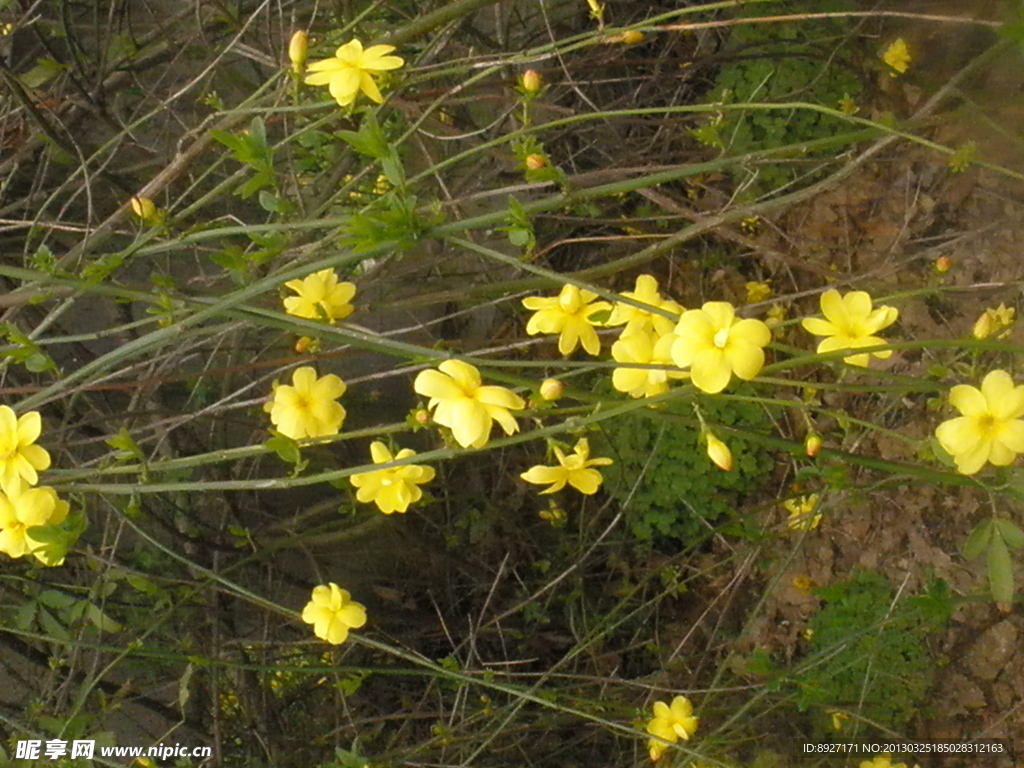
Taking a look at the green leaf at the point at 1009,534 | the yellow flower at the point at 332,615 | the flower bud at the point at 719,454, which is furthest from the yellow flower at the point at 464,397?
the yellow flower at the point at 332,615

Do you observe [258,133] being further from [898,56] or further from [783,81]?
[783,81]

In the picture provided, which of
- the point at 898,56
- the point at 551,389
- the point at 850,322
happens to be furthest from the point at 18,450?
the point at 898,56

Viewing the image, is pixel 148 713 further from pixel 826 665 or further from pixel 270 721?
pixel 826 665

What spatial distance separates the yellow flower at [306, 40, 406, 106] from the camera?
1.41m

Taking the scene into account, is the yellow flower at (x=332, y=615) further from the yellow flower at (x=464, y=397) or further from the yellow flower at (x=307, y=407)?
the yellow flower at (x=464, y=397)

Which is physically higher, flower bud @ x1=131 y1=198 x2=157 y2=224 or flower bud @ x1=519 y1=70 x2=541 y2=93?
flower bud @ x1=519 y1=70 x2=541 y2=93

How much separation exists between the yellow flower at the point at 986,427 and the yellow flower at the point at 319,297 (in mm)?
1044

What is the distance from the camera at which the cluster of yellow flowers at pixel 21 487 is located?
143 cm

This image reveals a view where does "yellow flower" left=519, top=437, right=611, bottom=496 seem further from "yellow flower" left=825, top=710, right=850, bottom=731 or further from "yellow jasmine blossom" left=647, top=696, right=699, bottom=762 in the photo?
"yellow flower" left=825, top=710, right=850, bottom=731

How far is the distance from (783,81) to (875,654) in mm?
2072

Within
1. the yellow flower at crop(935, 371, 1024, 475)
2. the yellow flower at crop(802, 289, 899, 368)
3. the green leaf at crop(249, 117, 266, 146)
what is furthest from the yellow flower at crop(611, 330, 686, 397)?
the green leaf at crop(249, 117, 266, 146)

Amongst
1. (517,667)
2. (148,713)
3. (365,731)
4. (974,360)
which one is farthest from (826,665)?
(148,713)

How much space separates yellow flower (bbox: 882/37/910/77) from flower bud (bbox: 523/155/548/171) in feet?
5.78

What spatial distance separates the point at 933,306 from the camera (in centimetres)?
324
